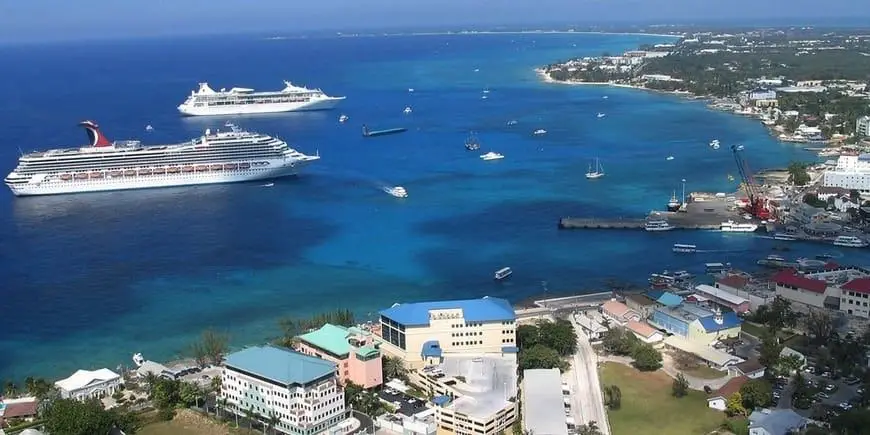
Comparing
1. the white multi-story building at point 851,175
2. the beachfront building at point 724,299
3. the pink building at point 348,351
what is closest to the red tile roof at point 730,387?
the beachfront building at point 724,299

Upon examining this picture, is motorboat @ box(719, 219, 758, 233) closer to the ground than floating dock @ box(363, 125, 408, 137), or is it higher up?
closer to the ground

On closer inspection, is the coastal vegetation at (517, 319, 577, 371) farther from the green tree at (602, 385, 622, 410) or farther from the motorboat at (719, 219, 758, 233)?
the motorboat at (719, 219, 758, 233)

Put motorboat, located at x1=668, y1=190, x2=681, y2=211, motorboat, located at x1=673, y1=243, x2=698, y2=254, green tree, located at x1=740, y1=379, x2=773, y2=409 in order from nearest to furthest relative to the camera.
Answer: green tree, located at x1=740, y1=379, x2=773, y2=409 → motorboat, located at x1=673, y1=243, x2=698, y2=254 → motorboat, located at x1=668, y1=190, x2=681, y2=211

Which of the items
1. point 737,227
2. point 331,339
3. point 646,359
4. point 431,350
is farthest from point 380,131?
point 646,359

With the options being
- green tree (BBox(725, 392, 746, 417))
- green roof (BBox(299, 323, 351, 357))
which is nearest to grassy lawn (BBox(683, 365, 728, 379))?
green tree (BBox(725, 392, 746, 417))

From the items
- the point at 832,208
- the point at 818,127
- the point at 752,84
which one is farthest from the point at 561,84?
the point at 832,208

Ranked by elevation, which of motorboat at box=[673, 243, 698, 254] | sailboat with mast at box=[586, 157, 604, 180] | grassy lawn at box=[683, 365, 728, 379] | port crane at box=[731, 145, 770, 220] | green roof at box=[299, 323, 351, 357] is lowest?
motorboat at box=[673, 243, 698, 254]

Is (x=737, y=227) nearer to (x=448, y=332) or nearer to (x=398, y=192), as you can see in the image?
(x=398, y=192)
